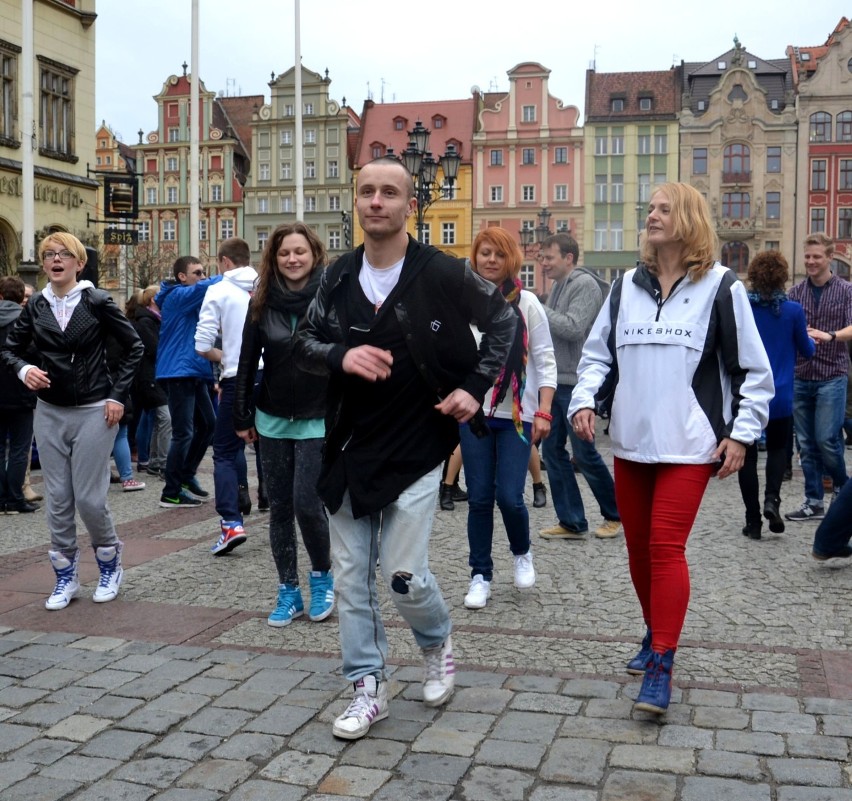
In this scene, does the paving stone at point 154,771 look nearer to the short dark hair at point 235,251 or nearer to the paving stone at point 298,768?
the paving stone at point 298,768

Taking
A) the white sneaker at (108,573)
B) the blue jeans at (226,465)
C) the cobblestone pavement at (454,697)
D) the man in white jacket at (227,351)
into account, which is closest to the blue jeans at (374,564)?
the cobblestone pavement at (454,697)

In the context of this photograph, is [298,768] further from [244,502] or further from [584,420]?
[244,502]

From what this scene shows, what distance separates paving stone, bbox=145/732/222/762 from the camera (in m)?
3.72

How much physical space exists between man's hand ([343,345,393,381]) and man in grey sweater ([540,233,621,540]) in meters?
4.01

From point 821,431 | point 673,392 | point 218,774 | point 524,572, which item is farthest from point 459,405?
point 821,431

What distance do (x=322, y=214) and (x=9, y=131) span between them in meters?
38.3

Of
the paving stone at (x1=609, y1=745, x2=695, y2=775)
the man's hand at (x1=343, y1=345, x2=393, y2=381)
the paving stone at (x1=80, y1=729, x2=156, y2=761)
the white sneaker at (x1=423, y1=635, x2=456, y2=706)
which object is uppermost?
the man's hand at (x1=343, y1=345, x2=393, y2=381)

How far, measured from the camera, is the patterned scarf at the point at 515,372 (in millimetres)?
5930

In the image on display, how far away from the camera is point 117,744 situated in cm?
382

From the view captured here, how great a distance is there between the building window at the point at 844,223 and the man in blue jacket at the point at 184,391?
57.5 m

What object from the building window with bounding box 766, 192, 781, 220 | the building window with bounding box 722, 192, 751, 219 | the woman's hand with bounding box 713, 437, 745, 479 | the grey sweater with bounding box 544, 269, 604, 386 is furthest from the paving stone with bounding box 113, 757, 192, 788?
the building window with bounding box 766, 192, 781, 220

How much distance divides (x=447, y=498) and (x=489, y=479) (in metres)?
3.53

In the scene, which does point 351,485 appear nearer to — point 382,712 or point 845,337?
point 382,712

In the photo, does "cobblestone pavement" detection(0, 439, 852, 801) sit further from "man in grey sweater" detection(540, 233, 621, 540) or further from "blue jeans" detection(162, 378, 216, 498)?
"blue jeans" detection(162, 378, 216, 498)
